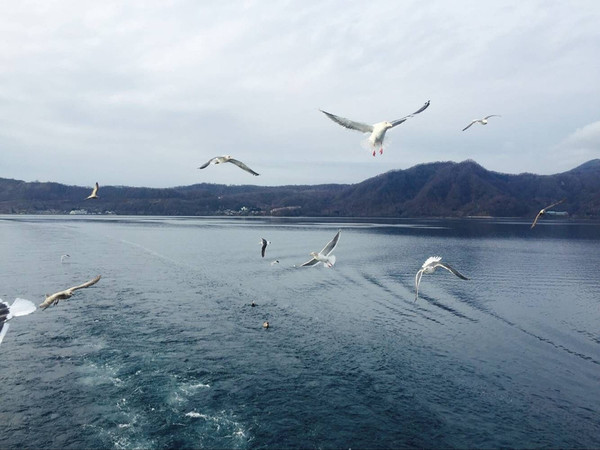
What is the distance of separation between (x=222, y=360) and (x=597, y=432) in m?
19.8

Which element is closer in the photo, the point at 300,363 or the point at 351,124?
the point at 351,124

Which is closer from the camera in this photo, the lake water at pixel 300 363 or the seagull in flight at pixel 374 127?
the seagull in flight at pixel 374 127

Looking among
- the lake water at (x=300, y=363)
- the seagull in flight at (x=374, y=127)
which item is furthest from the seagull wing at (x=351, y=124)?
the lake water at (x=300, y=363)

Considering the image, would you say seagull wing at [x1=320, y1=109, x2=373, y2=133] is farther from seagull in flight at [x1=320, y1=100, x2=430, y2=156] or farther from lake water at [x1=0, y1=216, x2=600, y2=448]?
lake water at [x1=0, y1=216, x2=600, y2=448]

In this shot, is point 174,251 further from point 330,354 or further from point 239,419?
point 239,419

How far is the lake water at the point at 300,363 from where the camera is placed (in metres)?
18.6

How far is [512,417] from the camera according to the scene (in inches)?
791

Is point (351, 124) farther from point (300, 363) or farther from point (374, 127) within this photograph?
point (300, 363)

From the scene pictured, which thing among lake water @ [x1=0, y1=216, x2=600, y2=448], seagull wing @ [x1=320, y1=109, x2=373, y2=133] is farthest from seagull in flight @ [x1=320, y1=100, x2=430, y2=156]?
lake water @ [x1=0, y1=216, x2=600, y2=448]

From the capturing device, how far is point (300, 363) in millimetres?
25516

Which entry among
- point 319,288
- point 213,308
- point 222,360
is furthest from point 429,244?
point 222,360

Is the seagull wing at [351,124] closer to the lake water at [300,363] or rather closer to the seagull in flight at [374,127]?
the seagull in flight at [374,127]

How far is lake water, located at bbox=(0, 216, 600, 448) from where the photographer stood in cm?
1864

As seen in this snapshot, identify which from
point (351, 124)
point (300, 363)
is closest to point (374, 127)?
point (351, 124)
